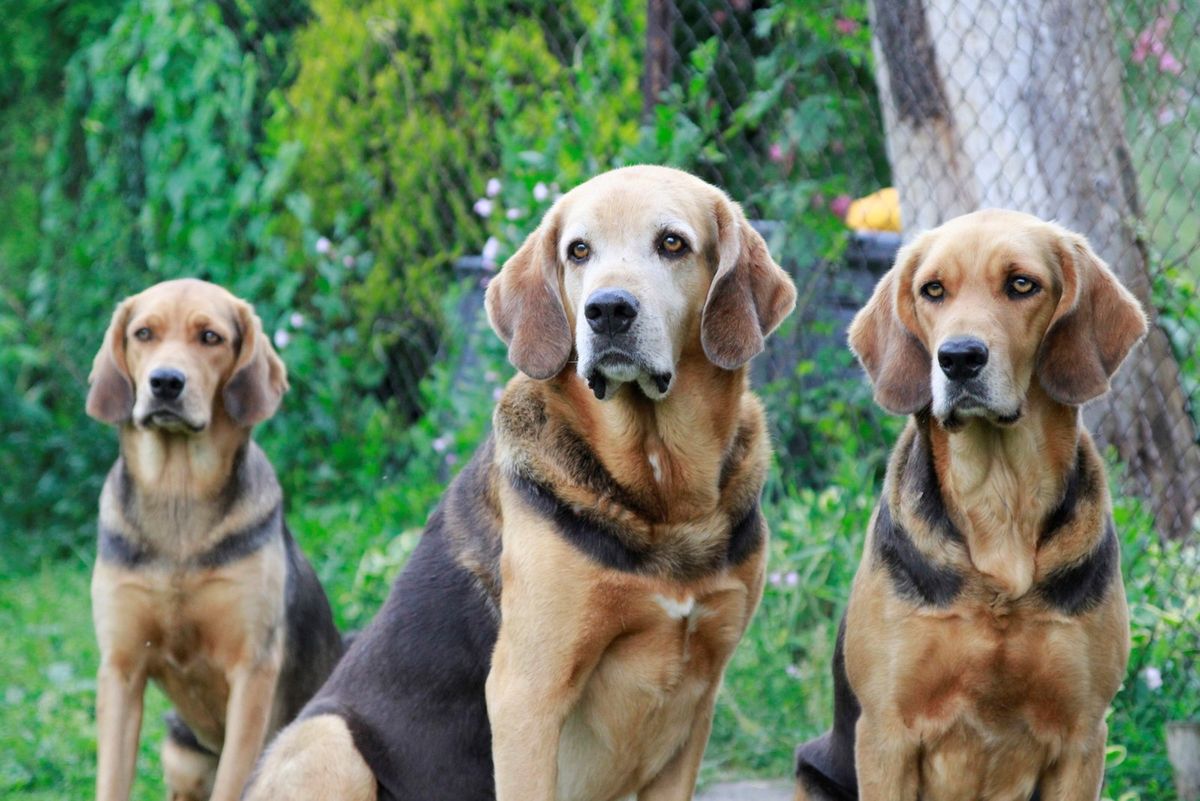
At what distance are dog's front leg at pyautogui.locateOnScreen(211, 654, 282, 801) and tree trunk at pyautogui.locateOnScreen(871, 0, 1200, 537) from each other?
10.5 feet

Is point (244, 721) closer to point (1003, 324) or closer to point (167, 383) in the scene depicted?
point (167, 383)

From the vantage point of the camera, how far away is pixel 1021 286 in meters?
3.98

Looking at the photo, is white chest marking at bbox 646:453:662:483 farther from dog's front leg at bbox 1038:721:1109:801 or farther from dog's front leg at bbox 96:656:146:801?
dog's front leg at bbox 96:656:146:801

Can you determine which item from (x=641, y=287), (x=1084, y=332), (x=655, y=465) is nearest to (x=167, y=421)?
(x=655, y=465)

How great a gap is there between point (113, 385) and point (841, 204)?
3600 millimetres

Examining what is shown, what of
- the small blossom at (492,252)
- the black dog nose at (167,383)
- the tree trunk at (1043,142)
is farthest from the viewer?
Answer: the small blossom at (492,252)

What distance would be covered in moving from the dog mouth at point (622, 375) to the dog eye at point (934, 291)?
27.8 inches

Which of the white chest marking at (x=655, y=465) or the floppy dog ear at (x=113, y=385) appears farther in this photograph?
the floppy dog ear at (x=113, y=385)

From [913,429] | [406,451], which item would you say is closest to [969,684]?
[913,429]

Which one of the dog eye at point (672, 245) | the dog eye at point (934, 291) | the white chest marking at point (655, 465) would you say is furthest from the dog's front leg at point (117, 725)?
the dog eye at point (934, 291)

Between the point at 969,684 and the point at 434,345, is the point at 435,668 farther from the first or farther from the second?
the point at 434,345

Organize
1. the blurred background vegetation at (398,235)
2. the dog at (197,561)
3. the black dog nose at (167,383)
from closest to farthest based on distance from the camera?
the dog at (197,561)
the black dog nose at (167,383)
the blurred background vegetation at (398,235)

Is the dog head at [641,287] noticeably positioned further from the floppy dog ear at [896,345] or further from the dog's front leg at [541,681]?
the dog's front leg at [541,681]

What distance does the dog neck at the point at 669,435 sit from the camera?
4.08 m
